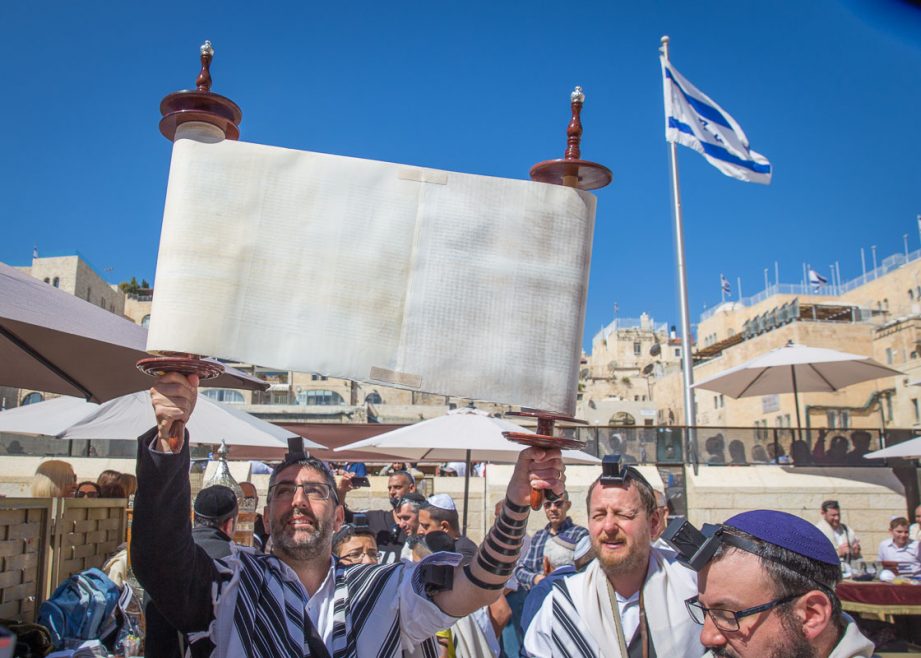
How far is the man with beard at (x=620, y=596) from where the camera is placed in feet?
10.4

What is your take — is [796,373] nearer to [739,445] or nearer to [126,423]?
A: [739,445]

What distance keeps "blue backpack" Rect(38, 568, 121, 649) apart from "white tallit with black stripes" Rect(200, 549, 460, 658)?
2.58m

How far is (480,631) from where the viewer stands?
14.4 feet

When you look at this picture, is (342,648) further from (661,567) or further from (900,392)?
(900,392)

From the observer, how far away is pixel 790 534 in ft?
7.22

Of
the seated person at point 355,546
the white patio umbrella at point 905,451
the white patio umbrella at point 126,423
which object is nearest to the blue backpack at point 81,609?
the seated person at point 355,546

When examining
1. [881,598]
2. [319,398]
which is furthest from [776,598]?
[319,398]

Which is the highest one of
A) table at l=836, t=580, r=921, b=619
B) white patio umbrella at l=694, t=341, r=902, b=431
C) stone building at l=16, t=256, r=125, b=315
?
stone building at l=16, t=256, r=125, b=315

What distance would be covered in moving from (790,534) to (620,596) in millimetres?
1340

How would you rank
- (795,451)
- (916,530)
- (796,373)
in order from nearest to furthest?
(916,530), (795,451), (796,373)

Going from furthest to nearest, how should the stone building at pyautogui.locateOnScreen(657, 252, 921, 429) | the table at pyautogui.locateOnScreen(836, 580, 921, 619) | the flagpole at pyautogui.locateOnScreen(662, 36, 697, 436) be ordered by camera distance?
the stone building at pyautogui.locateOnScreen(657, 252, 921, 429)
the flagpole at pyautogui.locateOnScreen(662, 36, 697, 436)
the table at pyautogui.locateOnScreen(836, 580, 921, 619)

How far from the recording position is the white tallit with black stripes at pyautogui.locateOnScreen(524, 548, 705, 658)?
3.14 metres

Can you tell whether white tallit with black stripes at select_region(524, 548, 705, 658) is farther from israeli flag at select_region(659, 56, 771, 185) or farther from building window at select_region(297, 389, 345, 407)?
building window at select_region(297, 389, 345, 407)

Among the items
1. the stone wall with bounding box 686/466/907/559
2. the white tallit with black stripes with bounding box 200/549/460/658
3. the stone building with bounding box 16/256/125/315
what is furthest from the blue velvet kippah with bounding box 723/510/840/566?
the stone building with bounding box 16/256/125/315
